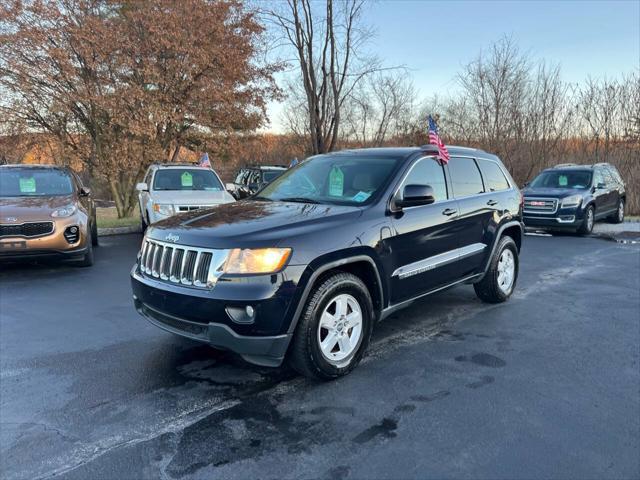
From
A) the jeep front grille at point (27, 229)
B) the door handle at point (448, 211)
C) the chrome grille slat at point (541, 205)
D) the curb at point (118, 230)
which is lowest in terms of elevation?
the curb at point (118, 230)

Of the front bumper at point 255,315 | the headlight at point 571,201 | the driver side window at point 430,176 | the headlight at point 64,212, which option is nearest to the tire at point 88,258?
the headlight at point 64,212

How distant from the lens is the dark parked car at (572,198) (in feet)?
41.8

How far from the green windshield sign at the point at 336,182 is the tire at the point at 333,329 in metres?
1.01

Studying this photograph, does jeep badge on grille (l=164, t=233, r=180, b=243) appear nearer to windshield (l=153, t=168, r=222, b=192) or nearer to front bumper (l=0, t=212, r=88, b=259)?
front bumper (l=0, t=212, r=88, b=259)

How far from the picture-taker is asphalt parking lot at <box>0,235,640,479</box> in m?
2.79

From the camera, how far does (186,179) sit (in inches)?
460

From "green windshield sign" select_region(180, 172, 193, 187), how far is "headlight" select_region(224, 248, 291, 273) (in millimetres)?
8649

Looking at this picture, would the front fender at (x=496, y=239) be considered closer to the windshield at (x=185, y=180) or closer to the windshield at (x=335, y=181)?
the windshield at (x=335, y=181)

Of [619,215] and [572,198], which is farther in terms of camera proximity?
[619,215]

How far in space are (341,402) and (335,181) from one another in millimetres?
2146

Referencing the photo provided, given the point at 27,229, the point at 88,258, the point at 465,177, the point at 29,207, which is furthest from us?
the point at 88,258

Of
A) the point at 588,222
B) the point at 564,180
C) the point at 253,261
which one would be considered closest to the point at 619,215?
the point at 564,180

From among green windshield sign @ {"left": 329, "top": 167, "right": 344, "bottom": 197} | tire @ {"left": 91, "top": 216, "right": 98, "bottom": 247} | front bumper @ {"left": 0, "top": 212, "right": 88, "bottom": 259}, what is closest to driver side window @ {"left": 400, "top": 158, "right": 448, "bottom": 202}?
green windshield sign @ {"left": 329, "top": 167, "right": 344, "bottom": 197}

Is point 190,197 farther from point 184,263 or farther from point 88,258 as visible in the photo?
point 184,263
